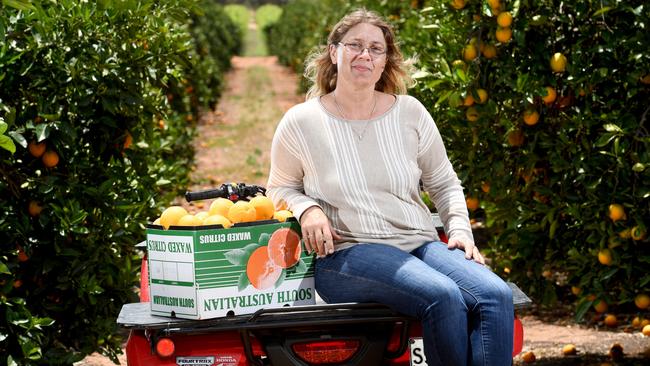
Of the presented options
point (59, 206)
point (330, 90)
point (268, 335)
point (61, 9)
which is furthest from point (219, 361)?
point (61, 9)

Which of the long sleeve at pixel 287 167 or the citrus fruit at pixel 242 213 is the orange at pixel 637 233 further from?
the citrus fruit at pixel 242 213

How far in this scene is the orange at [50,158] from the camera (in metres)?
4.64

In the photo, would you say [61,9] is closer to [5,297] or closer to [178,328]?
[5,297]

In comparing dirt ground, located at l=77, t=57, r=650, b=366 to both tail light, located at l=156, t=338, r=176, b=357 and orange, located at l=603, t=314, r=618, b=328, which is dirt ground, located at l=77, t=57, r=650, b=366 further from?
tail light, located at l=156, t=338, r=176, b=357

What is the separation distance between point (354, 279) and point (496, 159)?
1.98 m

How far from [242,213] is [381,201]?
0.52 meters

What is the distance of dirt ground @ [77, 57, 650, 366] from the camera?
5.63 m

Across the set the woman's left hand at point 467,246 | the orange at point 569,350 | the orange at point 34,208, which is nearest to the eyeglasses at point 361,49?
the woman's left hand at point 467,246

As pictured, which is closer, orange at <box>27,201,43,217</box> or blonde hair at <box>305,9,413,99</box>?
blonde hair at <box>305,9,413,99</box>

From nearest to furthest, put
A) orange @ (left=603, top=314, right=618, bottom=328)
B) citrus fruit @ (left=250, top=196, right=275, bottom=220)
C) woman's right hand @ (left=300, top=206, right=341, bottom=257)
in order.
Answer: woman's right hand @ (left=300, top=206, right=341, bottom=257) < citrus fruit @ (left=250, top=196, right=275, bottom=220) < orange @ (left=603, top=314, right=618, bottom=328)

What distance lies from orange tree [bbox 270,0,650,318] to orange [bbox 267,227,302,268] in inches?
70.2

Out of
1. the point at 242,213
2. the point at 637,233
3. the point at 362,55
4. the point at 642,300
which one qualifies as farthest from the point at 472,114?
the point at 242,213

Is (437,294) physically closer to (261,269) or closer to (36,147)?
(261,269)

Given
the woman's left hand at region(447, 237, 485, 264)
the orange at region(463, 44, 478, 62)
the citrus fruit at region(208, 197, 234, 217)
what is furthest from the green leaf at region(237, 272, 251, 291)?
the orange at region(463, 44, 478, 62)
